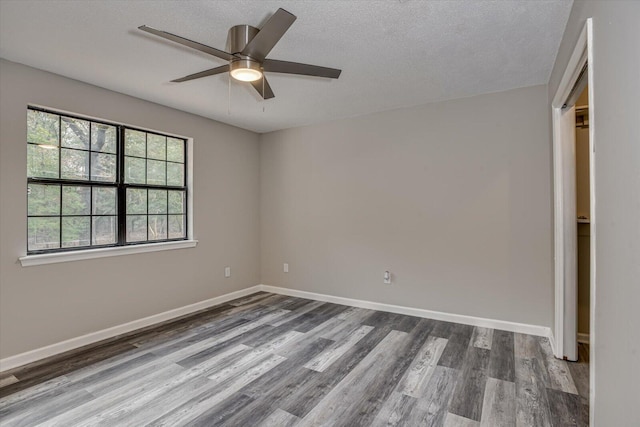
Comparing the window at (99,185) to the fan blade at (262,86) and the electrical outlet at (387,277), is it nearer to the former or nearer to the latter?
the fan blade at (262,86)

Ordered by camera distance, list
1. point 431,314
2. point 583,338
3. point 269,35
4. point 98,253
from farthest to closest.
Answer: point 431,314, point 98,253, point 583,338, point 269,35

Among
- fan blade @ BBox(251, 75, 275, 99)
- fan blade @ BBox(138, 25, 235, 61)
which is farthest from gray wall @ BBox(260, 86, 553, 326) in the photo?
fan blade @ BBox(138, 25, 235, 61)

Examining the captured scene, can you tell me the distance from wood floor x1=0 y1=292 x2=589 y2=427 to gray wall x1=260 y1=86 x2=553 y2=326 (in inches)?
19.6

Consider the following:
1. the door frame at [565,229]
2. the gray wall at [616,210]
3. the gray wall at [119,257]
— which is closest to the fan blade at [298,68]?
the gray wall at [616,210]

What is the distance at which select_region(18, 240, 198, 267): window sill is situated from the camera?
2758 millimetres

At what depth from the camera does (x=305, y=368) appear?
8.57 ft

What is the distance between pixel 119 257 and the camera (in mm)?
3367

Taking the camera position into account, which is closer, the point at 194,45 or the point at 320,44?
the point at 194,45

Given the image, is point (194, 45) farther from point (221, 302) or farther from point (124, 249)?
point (221, 302)

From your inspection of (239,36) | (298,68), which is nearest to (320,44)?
(298,68)

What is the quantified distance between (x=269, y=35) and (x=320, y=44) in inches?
27.6

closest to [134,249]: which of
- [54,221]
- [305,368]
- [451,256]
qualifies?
[54,221]

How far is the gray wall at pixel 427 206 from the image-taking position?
10.7 ft

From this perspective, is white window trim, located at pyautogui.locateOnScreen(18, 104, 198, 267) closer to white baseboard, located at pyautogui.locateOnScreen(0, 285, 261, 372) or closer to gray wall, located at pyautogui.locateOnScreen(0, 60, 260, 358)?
gray wall, located at pyautogui.locateOnScreen(0, 60, 260, 358)
